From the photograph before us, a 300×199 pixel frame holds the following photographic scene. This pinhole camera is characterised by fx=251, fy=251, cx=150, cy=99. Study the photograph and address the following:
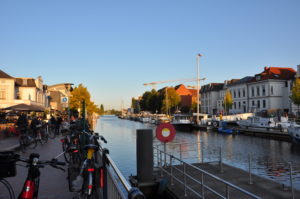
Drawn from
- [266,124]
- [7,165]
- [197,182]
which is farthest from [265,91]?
[7,165]

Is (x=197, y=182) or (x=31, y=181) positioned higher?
(x=31, y=181)

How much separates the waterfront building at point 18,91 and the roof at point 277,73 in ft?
174

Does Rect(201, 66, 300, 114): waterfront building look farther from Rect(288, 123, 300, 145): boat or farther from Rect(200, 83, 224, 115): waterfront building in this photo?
Rect(288, 123, 300, 145): boat

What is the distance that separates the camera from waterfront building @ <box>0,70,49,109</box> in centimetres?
4262

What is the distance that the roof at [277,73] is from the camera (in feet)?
207

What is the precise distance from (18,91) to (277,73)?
197 ft

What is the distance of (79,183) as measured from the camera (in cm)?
486

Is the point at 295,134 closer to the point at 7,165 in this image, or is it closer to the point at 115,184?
the point at 115,184

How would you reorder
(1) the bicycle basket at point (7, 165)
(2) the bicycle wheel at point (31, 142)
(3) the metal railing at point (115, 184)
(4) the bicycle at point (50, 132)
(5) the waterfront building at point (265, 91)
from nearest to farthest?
(3) the metal railing at point (115, 184) < (1) the bicycle basket at point (7, 165) < (2) the bicycle wheel at point (31, 142) < (4) the bicycle at point (50, 132) < (5) the waterfront building at point (265, 91)

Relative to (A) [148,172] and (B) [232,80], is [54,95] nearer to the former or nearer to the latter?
(B) [232,80]

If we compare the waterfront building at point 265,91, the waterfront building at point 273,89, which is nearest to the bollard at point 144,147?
the waterfront building at point 265,91

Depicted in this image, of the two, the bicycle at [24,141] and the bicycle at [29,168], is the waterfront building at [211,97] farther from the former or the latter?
the bicycle at [29,168]

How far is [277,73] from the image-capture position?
64125mm

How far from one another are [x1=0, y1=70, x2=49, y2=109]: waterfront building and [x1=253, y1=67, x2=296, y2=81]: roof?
174ft
